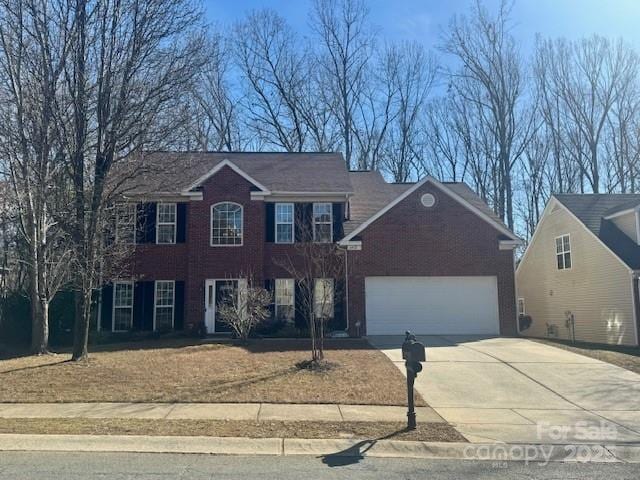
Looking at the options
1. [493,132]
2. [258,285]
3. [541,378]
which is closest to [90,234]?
[258,285]

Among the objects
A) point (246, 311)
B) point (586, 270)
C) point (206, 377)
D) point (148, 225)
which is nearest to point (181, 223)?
point (148, 225)

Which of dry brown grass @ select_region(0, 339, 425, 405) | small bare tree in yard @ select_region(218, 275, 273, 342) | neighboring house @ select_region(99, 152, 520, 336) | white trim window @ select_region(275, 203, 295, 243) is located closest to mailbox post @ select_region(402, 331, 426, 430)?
dry brown grass @ select_region(0, 339, 425, 405)

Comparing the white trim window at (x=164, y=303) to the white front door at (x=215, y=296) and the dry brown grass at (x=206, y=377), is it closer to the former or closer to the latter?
the white front door at (x=215, y=296)

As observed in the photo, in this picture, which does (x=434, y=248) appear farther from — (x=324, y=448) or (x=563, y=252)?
(x=324, y=448)

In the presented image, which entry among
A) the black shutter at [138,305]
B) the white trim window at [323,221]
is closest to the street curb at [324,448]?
the black shutter at [138,305]

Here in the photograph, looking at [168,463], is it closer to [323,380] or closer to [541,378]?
[323,380]

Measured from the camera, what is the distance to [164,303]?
21672 mm

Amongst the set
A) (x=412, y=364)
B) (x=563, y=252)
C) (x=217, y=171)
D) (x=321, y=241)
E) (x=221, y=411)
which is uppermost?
(x=217, y=171)

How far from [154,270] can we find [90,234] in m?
8.12

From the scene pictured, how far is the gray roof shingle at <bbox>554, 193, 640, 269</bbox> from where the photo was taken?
20.8 m

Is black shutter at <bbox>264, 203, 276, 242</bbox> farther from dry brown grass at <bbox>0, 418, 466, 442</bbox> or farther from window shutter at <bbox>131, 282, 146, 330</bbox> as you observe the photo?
dry brown grass at <bbox>0, 418, 466, 442</bbox>

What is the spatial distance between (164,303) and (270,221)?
529 centimetres

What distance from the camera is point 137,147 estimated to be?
13859 millimetres

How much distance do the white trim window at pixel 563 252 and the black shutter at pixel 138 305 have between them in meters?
18.1
